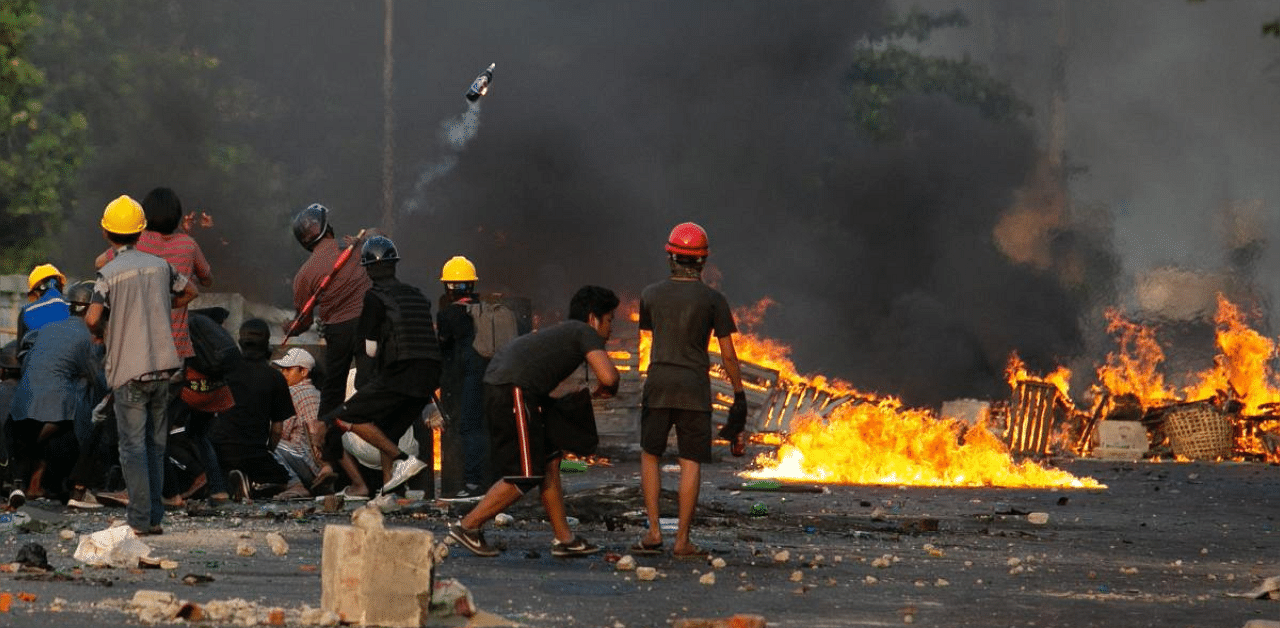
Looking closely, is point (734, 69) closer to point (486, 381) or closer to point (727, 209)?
point (727, 209)

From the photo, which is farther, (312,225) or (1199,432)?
(1199,432)

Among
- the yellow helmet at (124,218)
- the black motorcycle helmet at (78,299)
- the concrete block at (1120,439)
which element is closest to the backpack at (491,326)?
the black motorcycle helmet at (78,299)

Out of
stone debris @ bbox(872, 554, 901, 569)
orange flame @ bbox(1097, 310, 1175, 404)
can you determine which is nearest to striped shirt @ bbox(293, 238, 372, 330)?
stone debris @ bbox(872, 554, 901, 569)

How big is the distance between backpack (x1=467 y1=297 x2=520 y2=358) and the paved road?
1392mm

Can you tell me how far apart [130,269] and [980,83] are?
112 feet

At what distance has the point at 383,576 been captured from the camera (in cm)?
693

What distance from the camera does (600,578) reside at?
8953mm

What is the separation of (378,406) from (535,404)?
2.84 meters

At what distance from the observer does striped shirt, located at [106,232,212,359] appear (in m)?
11.4

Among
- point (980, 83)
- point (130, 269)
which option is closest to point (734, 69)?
point (980, 83)

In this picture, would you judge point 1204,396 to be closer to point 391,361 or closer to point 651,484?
point 391,361

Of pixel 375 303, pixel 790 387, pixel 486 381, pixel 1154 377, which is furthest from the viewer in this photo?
pixel 1154 377

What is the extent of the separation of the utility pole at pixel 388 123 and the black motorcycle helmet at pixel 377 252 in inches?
922

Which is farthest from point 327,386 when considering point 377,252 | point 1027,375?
point 1027,375
